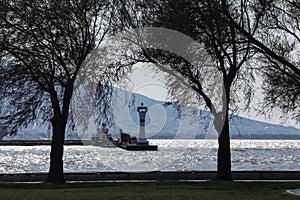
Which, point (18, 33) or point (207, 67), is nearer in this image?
point (18, 33)

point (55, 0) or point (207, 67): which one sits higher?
point (55, 0)

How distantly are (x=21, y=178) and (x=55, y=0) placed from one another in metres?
13.2

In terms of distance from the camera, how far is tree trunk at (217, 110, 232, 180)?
34875 millimetres

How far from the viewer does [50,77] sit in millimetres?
32781

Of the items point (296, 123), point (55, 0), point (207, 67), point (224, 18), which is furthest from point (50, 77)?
point (296, 123)

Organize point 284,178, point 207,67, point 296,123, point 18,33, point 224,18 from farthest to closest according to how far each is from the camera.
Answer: point 284,178 < point 296,123 < point 207,67 < point 18,33 < point 224,18

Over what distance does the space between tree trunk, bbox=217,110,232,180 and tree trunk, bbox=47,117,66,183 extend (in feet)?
25.2

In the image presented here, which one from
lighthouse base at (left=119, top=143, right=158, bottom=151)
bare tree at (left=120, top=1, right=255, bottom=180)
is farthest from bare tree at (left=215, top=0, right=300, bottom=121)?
lighthouse base at (left=119, top=143, right=158, bottom=151)

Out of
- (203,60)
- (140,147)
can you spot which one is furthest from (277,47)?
(140,147)

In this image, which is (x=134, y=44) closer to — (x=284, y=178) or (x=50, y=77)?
(x=50, y=77)

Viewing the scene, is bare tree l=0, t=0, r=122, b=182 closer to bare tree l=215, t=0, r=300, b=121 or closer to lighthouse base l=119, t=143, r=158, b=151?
bare tree l=215, t=0, r=300, b=121

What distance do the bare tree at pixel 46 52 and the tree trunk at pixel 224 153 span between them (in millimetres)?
7417

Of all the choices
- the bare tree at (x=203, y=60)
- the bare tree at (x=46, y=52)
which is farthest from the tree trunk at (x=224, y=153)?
the bare tree at (x=46, y=52)

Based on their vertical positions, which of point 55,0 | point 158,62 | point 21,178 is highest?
point 55,0
